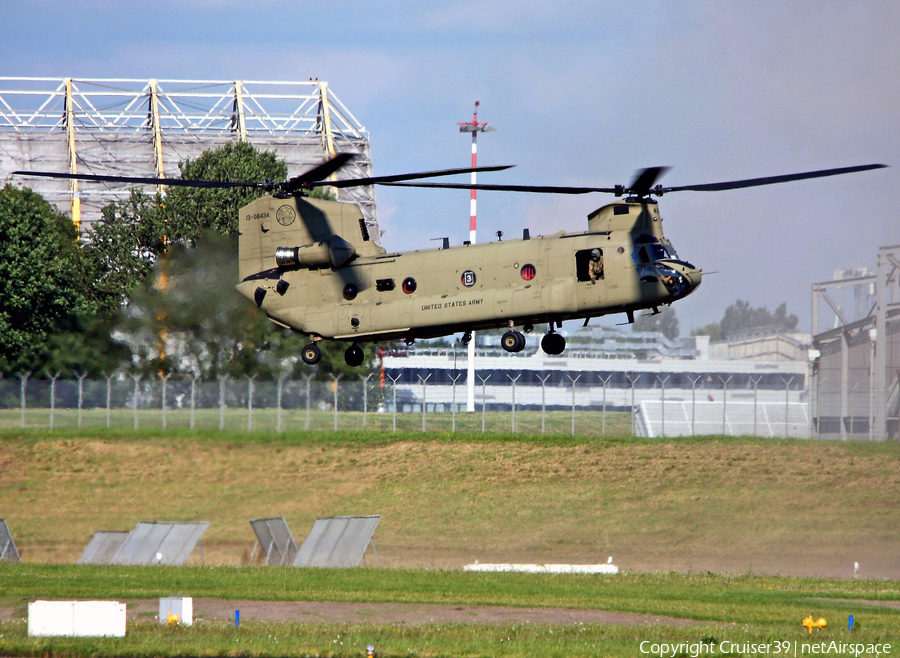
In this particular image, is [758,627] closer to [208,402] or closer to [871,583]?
[871,583]

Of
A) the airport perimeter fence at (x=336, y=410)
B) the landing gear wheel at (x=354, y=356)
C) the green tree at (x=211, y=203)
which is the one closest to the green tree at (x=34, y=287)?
the airport perimeter fence at (x=336, y=410)

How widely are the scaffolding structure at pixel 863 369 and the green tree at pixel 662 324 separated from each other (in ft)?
89.2

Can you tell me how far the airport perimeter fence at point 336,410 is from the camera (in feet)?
178

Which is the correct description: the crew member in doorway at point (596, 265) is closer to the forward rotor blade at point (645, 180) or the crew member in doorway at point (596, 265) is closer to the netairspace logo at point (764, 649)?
the forward rotor blade at point (645, 180)

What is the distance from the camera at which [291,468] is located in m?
53.4

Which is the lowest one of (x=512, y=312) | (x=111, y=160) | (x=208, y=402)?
(x=208, y=402)

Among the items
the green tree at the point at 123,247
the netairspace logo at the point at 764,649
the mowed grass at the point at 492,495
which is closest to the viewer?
the netairspace logo at the point at 764,649

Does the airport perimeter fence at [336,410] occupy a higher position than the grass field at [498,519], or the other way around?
the airport perimeter fence at [336,410]

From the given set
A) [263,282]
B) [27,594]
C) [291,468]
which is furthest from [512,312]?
[291,468]

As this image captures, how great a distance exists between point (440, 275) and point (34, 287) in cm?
4312

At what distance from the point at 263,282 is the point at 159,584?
9540 millimetres

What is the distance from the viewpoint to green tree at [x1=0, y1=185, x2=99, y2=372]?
2361 inches

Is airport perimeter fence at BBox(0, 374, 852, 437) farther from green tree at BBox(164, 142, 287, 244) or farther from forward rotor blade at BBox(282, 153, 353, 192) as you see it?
forward rotor blade at BBox(282, 153, 353, 192)

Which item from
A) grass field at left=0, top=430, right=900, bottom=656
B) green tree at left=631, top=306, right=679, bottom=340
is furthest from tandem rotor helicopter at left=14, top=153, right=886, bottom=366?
green tree at left=631, top=306, right=679, bottom=340
